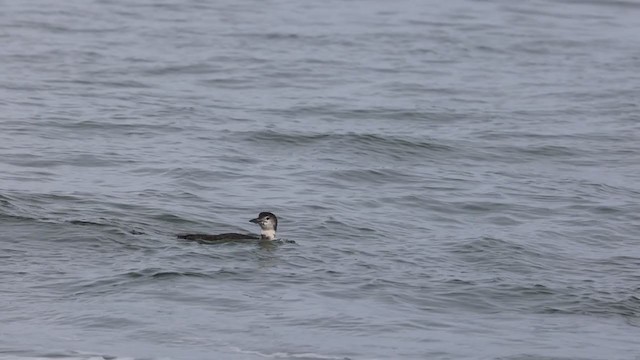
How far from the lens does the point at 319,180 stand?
19344 millimetres

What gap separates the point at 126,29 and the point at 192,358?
19610 millimetres

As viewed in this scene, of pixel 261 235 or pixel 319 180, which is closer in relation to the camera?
pixel 261 235

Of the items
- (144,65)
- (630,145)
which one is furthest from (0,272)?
(144,65)

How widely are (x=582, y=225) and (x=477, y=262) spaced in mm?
2656

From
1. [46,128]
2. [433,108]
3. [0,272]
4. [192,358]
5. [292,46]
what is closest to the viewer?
[192,358]

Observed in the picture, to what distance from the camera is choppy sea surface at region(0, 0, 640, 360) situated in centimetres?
1271

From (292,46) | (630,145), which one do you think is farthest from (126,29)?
(630,145)

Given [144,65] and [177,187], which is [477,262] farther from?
[144,65]

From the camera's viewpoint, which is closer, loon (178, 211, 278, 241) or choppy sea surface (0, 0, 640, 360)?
choppy sea surface (0, 0, 640, 360)

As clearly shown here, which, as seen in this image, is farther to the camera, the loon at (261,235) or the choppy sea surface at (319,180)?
the loon at (261,235)

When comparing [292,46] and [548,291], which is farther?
[292,46]

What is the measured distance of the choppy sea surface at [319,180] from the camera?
12711 mm

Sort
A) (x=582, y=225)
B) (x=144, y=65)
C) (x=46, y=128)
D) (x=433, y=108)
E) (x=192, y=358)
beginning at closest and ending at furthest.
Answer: (x=192, y=358)
(x=582, y=225)
(x=46, y=128)
(x=433, y=108)
(x=144, y=65)

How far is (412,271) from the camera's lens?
A: 14672 millimetres
